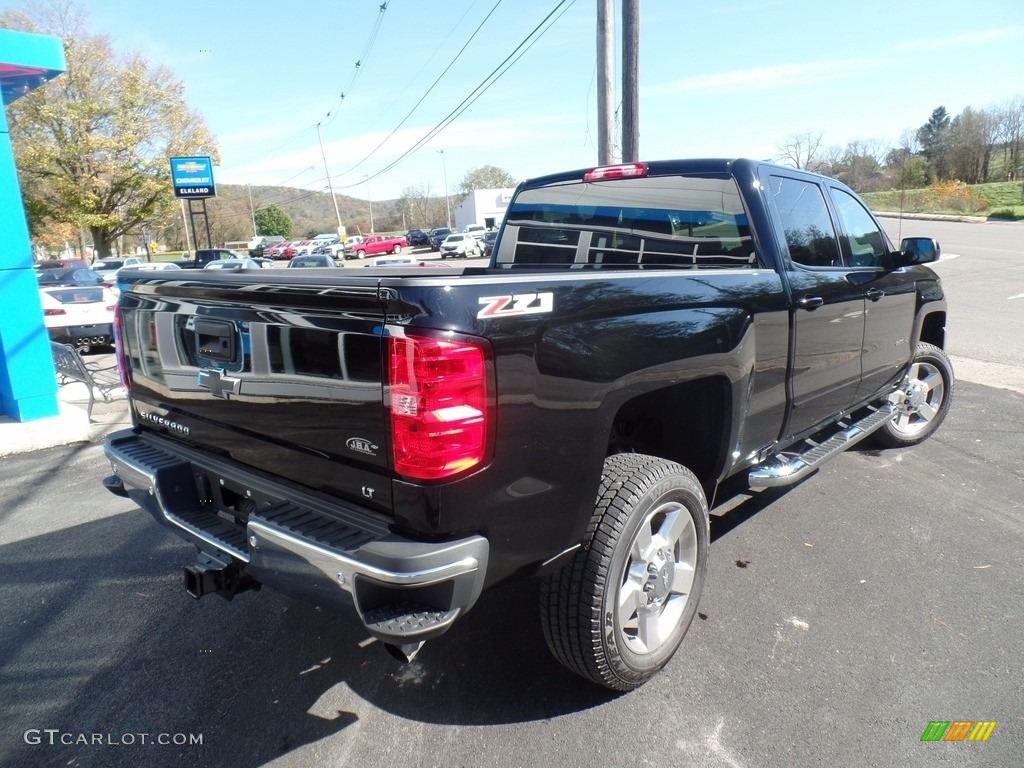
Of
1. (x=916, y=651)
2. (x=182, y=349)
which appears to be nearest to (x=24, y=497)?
(x=182, y=349)

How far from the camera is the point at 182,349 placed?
279 cm

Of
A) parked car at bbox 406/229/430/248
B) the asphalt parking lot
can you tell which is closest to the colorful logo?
the asphalt parking lot

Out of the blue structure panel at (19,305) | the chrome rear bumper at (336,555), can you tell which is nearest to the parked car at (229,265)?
the chrome rear bumper at (336,555)

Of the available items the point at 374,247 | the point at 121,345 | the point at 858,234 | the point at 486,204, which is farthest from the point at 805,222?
the point at 486,204

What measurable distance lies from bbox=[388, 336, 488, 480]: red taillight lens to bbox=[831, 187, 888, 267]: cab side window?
319 cm

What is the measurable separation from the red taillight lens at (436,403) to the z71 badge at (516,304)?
112 millimetres

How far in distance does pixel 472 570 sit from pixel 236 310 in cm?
126

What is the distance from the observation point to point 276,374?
2346 millimetres

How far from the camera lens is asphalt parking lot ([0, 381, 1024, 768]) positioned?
2.43 m

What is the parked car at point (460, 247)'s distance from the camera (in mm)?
42219

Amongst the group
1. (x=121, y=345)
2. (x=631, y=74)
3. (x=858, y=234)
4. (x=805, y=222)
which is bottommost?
(x=121, y=345)

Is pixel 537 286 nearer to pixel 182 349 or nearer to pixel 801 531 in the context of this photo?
pixel 182 349

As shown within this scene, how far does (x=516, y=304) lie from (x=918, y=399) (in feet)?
15.4

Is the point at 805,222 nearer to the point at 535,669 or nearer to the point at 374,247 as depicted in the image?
the point at 535,669
